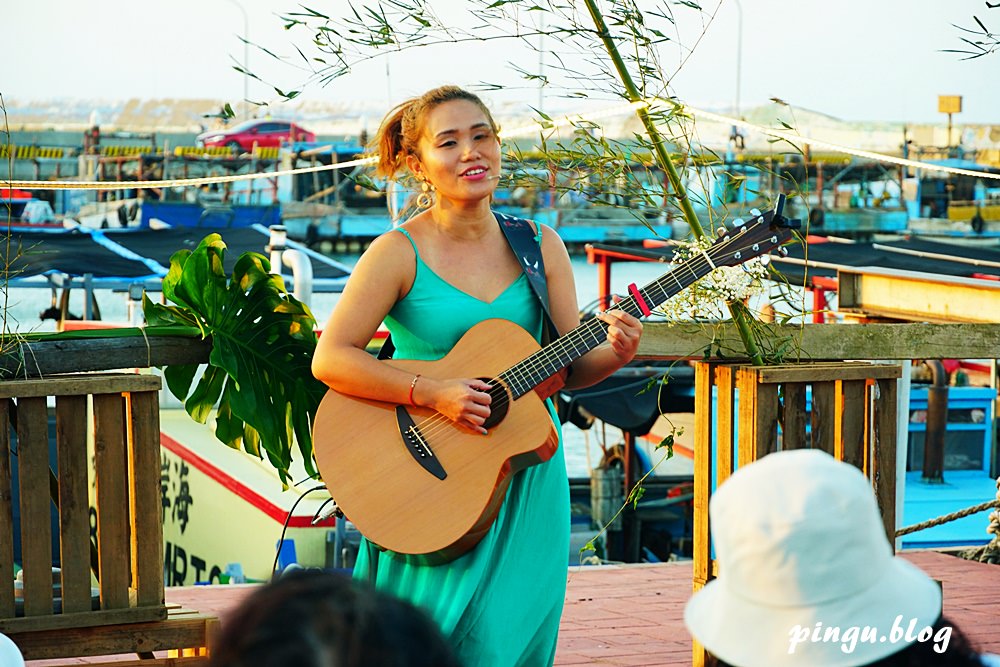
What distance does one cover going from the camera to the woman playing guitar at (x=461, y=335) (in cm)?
281

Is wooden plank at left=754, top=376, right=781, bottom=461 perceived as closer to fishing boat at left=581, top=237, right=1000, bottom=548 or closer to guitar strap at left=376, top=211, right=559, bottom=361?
guitar strap at left=376, top=211, right=559, bottom=361

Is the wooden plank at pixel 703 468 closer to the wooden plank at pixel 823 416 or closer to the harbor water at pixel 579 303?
the wooden plank at pixel 823 416

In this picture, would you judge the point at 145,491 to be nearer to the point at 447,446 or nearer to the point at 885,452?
the point at 447,446

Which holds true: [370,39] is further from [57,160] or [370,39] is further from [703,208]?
[57,160]

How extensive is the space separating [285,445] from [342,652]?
248 cm

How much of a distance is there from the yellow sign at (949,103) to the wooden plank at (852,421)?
113 feet

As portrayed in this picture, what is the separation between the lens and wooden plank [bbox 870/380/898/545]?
3.62 metres

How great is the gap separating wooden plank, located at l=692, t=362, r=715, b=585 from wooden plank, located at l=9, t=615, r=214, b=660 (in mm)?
1278

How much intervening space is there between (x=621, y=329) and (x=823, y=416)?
93cm

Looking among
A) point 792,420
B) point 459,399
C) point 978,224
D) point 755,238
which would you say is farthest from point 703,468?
point 978,224

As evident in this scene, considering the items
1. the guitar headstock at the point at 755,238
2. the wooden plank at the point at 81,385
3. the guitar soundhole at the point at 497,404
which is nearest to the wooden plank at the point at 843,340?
the guitar headstock at the point at 755,238

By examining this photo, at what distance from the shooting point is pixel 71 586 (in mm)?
3250

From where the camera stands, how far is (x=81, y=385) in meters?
Result: 3.18

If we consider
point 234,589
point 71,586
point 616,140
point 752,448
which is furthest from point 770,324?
point 234,589
